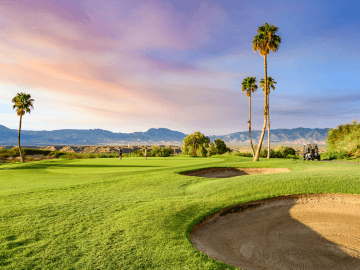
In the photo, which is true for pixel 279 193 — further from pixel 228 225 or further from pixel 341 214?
pixel 228 225

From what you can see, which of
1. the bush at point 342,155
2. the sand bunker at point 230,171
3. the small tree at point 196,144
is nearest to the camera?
the sand bunker at point 230,171

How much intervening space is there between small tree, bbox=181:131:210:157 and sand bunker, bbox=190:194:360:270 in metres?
45.0

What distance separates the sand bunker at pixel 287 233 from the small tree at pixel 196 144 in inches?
1773

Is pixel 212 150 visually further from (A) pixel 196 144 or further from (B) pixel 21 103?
(B) pixel 21 103

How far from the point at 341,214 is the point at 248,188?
413cm

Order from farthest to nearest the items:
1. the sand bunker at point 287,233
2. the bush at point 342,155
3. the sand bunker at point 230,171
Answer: the bush at point 342,155, the sand bunker at point 230,171, the sand bunker at point 287,233

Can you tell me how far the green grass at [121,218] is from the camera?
4.94m

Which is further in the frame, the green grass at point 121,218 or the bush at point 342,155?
the bush at point 342,155

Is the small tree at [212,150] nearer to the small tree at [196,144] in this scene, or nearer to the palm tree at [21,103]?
the small tree at [196,144]

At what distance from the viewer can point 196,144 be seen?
57500mm

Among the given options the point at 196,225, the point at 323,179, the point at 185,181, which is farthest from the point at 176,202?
the point at 323,179

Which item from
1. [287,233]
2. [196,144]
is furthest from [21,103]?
[287,233]

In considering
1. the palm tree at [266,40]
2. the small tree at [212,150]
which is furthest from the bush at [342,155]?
the small tree at [212,150]

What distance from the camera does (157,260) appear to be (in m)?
4.86
